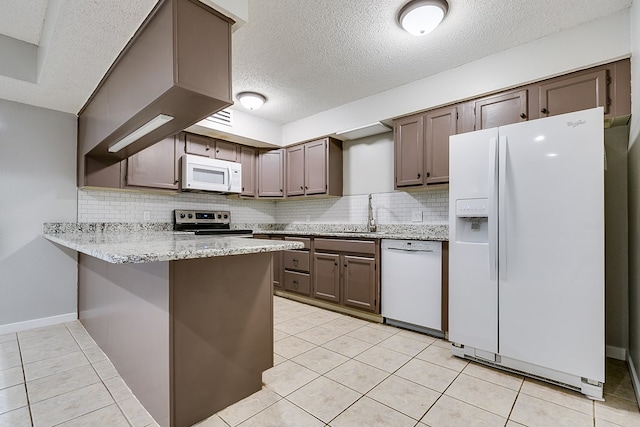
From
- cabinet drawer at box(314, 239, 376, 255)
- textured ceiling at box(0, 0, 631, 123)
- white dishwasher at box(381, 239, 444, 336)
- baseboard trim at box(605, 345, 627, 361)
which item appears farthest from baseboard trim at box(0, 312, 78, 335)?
baseboard trim at box(605, 345, 627, 361)

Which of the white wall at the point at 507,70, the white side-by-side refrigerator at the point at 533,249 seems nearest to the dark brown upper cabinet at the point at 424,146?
the white wall at the point at 507,70

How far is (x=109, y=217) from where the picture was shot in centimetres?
341

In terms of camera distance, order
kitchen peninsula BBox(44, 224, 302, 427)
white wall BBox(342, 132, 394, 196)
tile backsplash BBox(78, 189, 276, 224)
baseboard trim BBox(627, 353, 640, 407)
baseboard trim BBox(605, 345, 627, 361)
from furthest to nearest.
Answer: white wall BBox(342, 132, 394, 196)
tile backsplash BBox(78, 189, 276, 224)
baseboard trim BBox(605, 345, 627, 361)
baseboard trim BBox(627, 353, 640, 407)
kitchen peninsula BBox(44, 224, 302, 427)

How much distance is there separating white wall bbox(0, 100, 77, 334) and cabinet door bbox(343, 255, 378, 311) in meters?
2.98

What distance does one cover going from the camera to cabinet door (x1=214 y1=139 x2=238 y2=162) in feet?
13.6

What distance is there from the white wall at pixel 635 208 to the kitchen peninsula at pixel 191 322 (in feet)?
7.42

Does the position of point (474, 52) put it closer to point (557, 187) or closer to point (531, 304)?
point (557, 187)

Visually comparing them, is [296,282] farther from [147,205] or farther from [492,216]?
[492,216]

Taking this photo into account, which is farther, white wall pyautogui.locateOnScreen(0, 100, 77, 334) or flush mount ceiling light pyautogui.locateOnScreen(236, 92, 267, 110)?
flush mount ceiling light pyautogui.locateOnScreen(236, 92, 267, 110)

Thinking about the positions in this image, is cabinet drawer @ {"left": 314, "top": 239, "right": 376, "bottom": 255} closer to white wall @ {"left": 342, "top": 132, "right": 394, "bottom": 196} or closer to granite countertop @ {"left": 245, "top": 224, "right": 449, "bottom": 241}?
granite countertop @ {"left": 245, "top": 224, "right": 449, "bottom": 241}

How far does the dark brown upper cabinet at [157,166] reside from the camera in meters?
3.34

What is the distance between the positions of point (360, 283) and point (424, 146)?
1.61m

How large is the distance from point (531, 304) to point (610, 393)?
646mm

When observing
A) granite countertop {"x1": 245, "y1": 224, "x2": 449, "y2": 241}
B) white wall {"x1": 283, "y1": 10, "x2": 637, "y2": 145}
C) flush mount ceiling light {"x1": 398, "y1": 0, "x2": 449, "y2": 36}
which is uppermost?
flush mount ceiling light {"x1": 398, "y1": 0, "x2": 449, "y2": 36}
